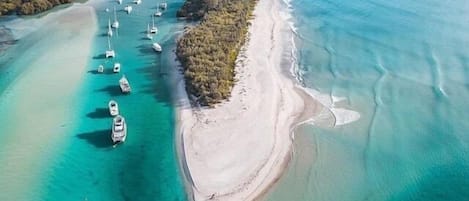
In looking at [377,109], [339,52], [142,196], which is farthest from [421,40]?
[142,196]

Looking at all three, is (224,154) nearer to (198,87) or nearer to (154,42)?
(198,87)

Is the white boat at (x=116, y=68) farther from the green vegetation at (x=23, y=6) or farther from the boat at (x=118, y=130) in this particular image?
the green vegetation at (x=23, y=6)

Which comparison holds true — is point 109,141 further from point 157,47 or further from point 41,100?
point 157,47

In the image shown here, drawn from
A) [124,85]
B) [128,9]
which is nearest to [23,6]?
[128,9]

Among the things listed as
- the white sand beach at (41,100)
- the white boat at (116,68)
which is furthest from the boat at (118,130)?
the white boat at (116,68)

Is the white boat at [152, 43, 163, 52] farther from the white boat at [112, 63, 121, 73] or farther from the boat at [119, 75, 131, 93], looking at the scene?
the boat at [119, 75, 131, 93]

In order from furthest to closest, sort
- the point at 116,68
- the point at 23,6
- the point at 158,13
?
1. the point at 158,13
2. the point at 23,6
3. the point at 116,68
